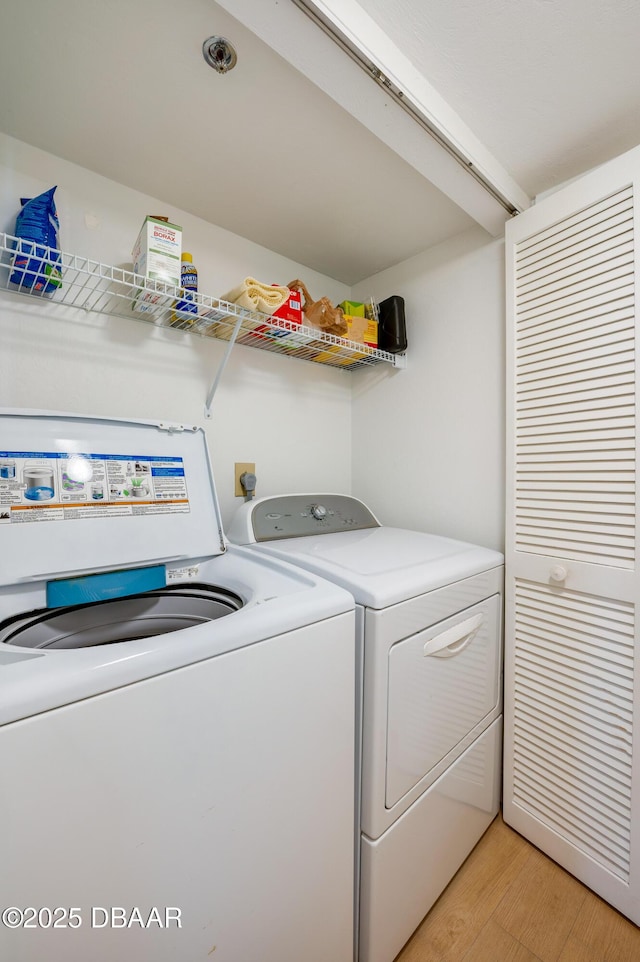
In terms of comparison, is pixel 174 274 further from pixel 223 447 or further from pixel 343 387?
pixel 343 387

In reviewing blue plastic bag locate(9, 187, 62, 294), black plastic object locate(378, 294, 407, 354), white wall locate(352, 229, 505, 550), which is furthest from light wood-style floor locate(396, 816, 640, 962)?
blue plastic bag locate(9, 187, 62, 294)

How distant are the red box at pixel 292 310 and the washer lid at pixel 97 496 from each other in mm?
563

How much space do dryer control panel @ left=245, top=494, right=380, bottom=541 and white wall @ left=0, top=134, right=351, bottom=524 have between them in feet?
0.76

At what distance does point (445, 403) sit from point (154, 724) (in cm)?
160

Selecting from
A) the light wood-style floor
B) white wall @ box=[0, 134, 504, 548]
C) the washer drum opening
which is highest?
white wall @ box=[0, 134, 504, 548]

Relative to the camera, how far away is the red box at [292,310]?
60.8 inches

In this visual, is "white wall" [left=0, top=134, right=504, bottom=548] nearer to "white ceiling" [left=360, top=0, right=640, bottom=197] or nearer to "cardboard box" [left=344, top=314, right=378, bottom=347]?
"cardboard box" [left=344, top=314, right=378, bottom=347]

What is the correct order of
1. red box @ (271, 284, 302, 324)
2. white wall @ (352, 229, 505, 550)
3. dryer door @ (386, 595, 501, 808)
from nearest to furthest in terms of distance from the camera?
dryer door @ (386, 595, 501, 808)
red box @ (271, 284, 302, 324)
white wall @ (352, 229, 505, 550)

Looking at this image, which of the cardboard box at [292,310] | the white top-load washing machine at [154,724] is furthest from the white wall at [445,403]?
the white top-load washing machine at [154,724]

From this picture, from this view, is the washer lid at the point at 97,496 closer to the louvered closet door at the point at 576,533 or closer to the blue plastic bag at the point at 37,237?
the blue plastic bag at the point at 37,237

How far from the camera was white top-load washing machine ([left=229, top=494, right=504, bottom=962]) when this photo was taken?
1.01 meters

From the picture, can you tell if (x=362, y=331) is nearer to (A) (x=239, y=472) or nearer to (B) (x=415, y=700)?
(A) (x=239, y=472)

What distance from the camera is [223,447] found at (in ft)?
5.66

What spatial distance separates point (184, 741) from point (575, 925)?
4.59 feet
